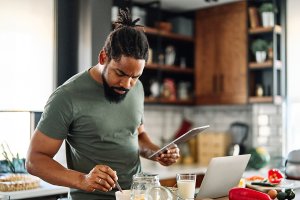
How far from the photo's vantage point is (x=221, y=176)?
2.17 metres

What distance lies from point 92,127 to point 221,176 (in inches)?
26.6

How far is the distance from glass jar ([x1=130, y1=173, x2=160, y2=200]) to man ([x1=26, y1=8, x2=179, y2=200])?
0.26 m

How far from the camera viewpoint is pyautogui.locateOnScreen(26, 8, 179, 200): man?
2117 millimetres

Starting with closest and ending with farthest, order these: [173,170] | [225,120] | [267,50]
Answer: [173,170], [267,50], [225,120]

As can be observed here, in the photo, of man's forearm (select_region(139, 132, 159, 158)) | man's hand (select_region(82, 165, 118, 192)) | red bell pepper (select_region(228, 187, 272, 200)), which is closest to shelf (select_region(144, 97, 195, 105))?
man's forearm (select_region(139, 132, 159, 158))

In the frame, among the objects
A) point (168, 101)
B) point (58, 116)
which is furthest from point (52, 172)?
point (168, 101)

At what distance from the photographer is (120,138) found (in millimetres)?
2369

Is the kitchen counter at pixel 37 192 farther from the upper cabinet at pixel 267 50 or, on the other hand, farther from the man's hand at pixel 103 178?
the upper cabinet at pixel 267 50

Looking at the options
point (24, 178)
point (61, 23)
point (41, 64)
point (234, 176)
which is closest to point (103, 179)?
point (234, 176)

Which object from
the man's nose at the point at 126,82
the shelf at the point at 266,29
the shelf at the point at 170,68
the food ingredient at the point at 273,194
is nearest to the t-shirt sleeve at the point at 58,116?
the man's nose at the point at 126,82

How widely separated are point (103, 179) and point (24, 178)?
1706 mm

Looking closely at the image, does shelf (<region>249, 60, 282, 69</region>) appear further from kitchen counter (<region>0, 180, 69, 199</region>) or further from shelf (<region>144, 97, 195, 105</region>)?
kitchen counter (<region>0, 180, 69, 199</region>)

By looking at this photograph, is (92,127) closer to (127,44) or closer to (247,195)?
(127,44)

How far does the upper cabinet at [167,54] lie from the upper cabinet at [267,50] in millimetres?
809
